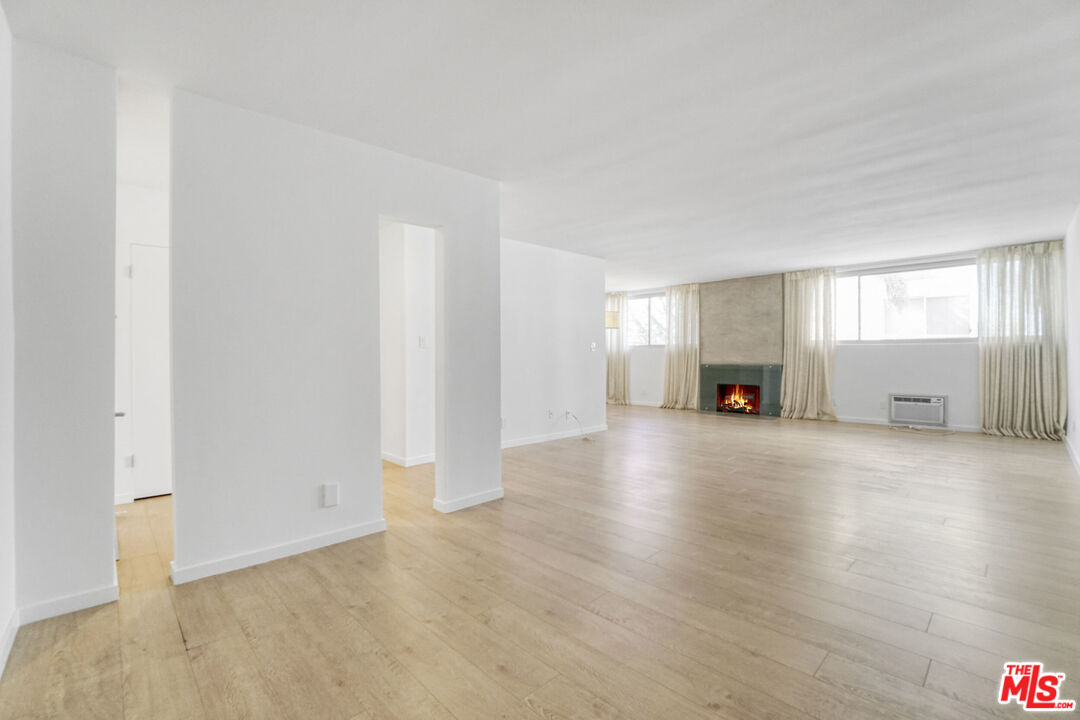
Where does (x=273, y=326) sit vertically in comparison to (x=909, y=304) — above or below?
below

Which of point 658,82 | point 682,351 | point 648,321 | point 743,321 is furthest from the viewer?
point 648,321

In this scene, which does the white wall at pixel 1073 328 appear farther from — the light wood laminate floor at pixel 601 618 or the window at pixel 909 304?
the light wood laminate floor at pixel 601 618

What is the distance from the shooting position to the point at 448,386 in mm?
3535

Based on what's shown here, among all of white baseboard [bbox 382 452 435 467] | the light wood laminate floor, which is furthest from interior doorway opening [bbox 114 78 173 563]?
white baseboard [bbox 382 452 435 467]

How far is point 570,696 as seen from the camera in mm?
→ 1608

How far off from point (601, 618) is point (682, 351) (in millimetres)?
8374

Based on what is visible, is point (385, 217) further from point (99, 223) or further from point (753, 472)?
point (753, 472)

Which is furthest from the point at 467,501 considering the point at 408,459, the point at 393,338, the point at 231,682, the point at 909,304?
the point at 909,304

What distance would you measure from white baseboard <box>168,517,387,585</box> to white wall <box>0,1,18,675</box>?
1.92ft

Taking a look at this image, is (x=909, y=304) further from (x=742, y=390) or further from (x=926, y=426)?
(x=742, y=390)

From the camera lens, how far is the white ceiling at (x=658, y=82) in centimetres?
195

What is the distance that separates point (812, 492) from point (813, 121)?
2.76 metres

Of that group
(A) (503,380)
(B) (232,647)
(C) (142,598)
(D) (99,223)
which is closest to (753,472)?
(A) (503,380)

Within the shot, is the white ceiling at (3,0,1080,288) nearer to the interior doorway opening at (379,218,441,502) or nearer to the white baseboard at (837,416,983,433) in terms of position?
the interior doorway opening at (379,218,441,502)
